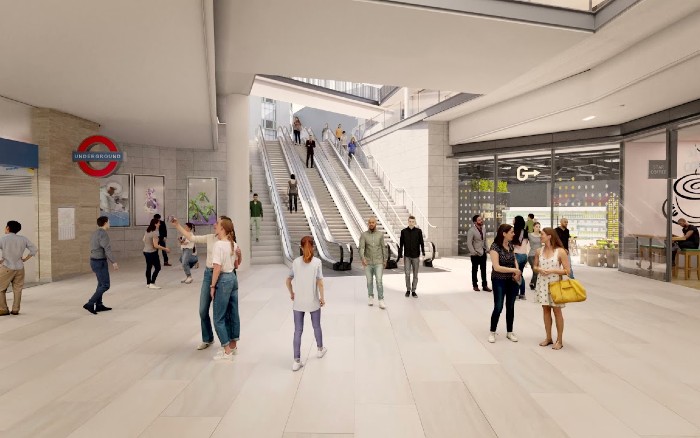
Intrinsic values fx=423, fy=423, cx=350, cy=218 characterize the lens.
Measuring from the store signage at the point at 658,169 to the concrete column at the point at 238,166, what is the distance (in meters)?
12.5

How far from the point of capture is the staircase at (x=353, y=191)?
58.0 feet

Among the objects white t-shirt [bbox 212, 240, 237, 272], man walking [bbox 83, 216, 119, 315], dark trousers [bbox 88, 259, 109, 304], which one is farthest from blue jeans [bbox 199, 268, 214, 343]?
dark trousers [bbox 88, 259, 109, 304]

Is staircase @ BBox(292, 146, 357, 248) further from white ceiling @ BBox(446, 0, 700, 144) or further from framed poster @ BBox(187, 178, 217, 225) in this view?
white ceiling @ BBox(446, 0, 700, 144)

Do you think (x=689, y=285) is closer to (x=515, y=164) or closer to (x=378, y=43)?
(x=515, y=164)

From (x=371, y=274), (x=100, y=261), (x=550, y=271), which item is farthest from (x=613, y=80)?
(x=100, y=261)

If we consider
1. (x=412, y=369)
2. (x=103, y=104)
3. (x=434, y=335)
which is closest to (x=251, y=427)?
(x=412, y=369)

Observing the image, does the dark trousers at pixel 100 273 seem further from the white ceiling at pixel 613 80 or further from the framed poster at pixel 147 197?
the white ceiling at pixel 613 80

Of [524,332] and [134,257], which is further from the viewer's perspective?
[134,257]

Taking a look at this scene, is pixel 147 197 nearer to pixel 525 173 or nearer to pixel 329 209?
pixel 329 209

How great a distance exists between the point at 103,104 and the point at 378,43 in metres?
7.30

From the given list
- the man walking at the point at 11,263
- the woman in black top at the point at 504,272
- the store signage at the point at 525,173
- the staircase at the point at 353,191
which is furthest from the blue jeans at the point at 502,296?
the store signage at the point at 525,173

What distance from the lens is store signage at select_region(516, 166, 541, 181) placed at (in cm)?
1602

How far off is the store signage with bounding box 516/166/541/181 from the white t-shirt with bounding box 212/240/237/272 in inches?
539

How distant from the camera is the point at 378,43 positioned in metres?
8.96
